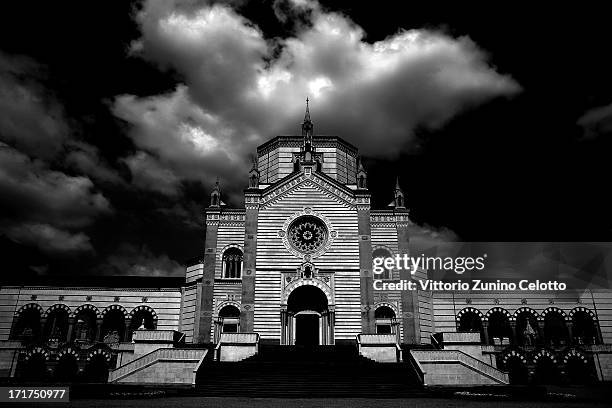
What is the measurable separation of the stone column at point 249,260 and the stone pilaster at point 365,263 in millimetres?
7509

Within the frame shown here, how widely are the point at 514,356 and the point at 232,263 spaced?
21372 mm

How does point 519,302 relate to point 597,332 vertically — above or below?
above

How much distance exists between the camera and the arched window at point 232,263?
119 ft

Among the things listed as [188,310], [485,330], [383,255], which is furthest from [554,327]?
[188,310]

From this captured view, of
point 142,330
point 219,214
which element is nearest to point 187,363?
point 142,330

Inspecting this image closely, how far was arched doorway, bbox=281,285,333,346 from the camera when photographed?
32.0 m

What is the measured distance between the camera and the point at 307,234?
1374 inches

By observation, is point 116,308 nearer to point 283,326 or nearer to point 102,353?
point 102,353

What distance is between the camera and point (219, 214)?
37.2 metres

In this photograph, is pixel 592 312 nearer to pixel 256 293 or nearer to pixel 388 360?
pixel 388 360

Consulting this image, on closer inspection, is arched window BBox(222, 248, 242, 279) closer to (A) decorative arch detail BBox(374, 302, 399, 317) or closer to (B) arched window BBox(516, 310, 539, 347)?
(A) decorative arch detail BBox(374, 302, 399, 317)

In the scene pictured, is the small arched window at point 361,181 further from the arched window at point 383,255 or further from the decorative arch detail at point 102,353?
the decorative arch detail at point 102,353

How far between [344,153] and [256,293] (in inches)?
651

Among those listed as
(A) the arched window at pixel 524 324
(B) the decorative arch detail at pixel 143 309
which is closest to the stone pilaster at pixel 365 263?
(A) the arched window at pixel 524 324
